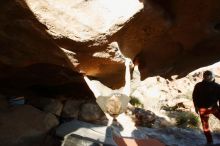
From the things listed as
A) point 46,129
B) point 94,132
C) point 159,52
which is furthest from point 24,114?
point 159,52

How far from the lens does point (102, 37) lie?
4.16 meters

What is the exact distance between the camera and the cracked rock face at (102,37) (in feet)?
13.3

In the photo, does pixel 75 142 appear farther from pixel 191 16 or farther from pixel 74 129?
pixel 191 16

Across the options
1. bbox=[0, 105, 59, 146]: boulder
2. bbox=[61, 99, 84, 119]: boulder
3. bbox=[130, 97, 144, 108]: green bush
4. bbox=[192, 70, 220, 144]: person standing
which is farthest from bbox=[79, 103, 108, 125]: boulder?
bbox=[130, 97, 144, 108]: green bush

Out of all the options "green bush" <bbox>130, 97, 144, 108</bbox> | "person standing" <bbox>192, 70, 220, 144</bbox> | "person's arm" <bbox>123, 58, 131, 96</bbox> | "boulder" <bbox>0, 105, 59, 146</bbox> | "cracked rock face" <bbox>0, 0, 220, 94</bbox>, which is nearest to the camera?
"cracked rock face" <bbox>0, 0, 220, 94</bbox>

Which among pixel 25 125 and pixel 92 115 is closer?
pixel 25 125

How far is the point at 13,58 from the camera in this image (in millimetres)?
5375

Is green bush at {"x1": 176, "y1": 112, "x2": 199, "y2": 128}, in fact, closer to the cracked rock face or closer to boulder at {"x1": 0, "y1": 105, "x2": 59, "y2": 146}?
the cracked rock face

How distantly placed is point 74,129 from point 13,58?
6.00ft

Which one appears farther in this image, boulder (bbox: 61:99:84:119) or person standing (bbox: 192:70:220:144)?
boulder (bbox: 61:99:84:119)

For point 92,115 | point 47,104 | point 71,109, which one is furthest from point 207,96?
point 47,104

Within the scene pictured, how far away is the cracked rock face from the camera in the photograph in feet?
13.3

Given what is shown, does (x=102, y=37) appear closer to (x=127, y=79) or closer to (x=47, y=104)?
(x=127, y=79)

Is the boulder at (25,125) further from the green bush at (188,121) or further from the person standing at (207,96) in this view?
the green bush at (188,121)
